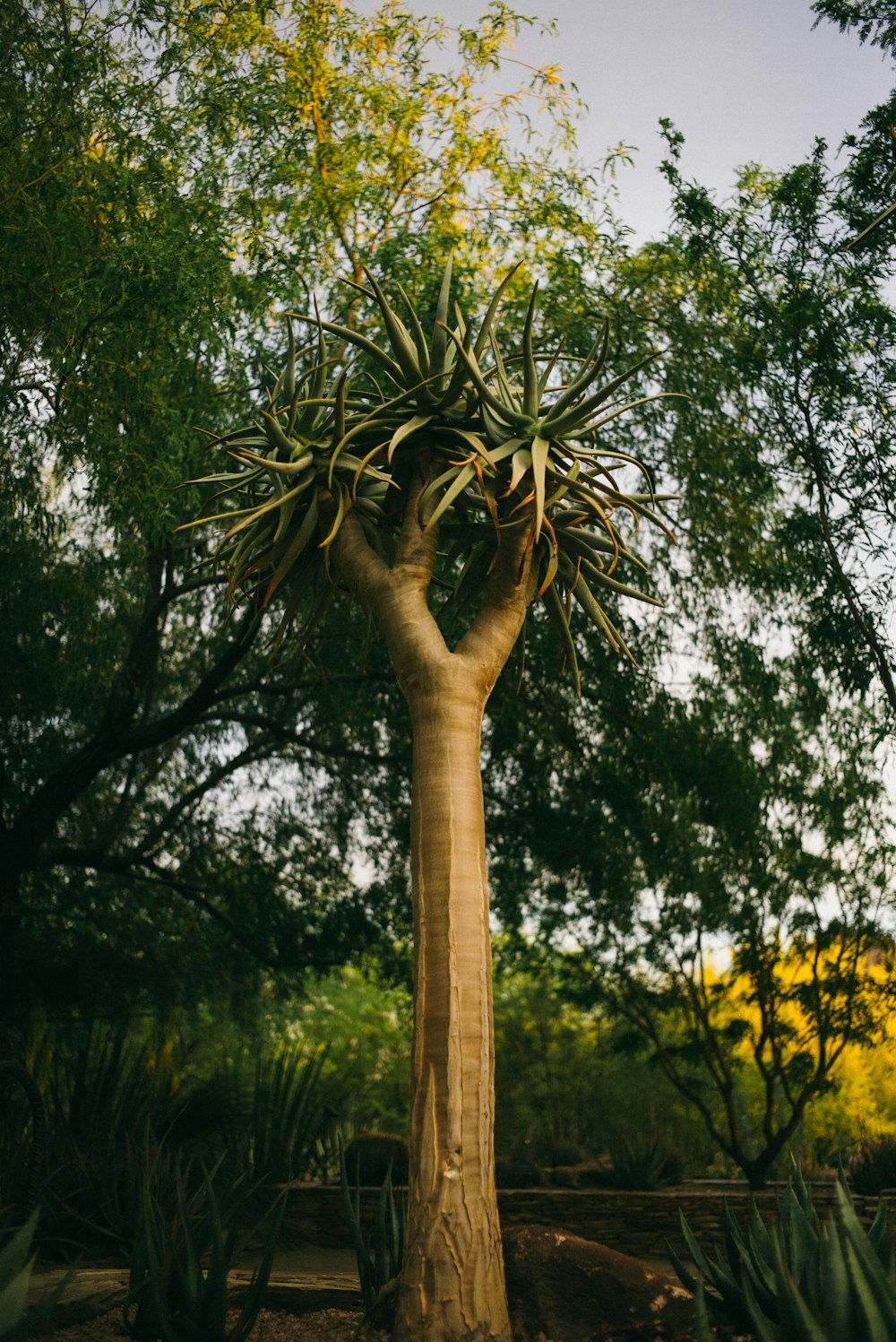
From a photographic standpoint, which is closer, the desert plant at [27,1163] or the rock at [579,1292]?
the rock at [579,1292]

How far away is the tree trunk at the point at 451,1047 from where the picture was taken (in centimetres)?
365

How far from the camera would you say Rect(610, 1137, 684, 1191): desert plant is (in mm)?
9883

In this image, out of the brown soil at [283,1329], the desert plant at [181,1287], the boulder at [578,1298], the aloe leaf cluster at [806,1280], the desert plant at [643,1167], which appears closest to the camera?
the aloe leaf cluster at [806,1280]

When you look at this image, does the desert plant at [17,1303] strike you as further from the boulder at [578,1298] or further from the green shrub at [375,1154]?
the green shrub at [375,1154]

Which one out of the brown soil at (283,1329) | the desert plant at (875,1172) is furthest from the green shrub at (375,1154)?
the brown soil at (283,1329)

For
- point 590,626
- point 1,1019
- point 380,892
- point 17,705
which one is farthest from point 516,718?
point 1,1019

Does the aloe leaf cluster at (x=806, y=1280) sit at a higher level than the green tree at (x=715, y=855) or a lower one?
lower

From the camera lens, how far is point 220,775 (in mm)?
11102

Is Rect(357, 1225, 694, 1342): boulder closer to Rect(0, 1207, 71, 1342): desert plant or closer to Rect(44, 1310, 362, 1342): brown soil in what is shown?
Rect(44, 1310, 362, 1342): brown soil

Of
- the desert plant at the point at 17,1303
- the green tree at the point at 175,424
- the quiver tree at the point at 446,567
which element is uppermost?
the green tree at the point at 175,424

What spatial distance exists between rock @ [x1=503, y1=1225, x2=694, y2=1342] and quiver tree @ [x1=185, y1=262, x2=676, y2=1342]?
0.46 meters

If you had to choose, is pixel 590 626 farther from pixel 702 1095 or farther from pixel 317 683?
pixel 702 1095

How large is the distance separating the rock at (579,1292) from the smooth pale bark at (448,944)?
0.47 meters

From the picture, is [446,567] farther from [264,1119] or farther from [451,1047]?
[264,1119]
